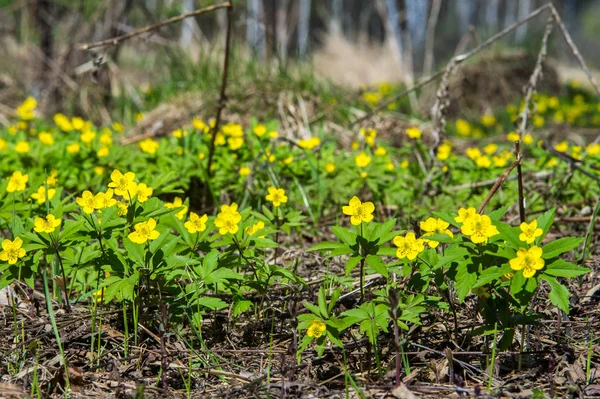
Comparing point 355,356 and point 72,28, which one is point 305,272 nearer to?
point 355,356

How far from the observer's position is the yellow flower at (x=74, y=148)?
3.19 metres

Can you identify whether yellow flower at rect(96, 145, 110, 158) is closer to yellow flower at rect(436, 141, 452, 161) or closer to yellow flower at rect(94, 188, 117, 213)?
yellow flower at rect(94, 188, 117, 213)

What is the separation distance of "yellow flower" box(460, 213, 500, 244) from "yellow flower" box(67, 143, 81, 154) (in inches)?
94.0

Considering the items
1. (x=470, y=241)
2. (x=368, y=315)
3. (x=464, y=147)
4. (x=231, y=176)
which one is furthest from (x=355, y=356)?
(x=464, y=147)

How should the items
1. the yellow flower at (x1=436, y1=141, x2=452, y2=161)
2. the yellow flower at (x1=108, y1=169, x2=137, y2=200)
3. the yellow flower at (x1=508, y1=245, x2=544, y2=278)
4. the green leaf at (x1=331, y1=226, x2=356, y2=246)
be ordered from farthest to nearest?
the yellow flower at (x1=436, y1=141, x2=452, y2=161) → the yellow flower at (x1=108, y1=169, x2=137, y2=200) → the green leaf at (x1=331, y1=226, x2=356, y2=246) → the yellow flower at (x1=508, y1=245, x2=544, y2=278)

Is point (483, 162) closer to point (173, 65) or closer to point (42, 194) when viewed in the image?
point (42, 194)

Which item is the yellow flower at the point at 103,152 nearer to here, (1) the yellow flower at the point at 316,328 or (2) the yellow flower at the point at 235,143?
(2) the yellow flower at the point at 235,143

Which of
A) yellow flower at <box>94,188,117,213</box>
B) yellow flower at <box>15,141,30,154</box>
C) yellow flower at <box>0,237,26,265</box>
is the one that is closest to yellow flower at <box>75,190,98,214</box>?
yellow flower at <box>94,188,117,213</box>

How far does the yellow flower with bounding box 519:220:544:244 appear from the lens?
1.58m

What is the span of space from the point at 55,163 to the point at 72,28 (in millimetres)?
4262

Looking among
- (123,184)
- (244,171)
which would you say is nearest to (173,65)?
(244,171)

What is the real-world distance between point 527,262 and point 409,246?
0.35m

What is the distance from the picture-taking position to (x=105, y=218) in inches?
74.4

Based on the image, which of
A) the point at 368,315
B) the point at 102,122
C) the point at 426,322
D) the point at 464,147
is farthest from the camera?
the point at 102,122
